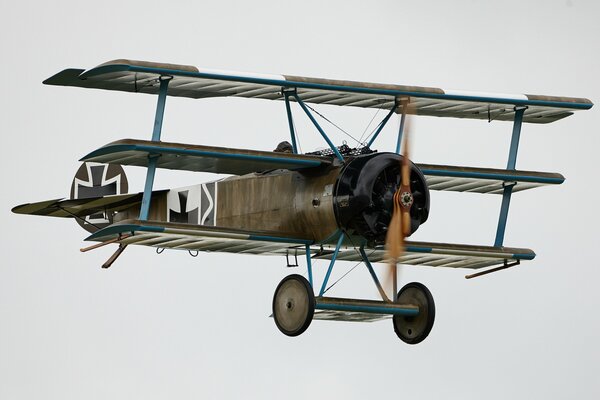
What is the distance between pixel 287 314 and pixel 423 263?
3954 mm

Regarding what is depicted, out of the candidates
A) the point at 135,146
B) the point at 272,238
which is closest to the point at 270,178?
the point at 272,238

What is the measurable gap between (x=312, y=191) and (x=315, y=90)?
5.78 feet

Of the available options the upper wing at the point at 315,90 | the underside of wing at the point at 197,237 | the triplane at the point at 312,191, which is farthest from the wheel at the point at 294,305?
the upper wing at the point at 315,90

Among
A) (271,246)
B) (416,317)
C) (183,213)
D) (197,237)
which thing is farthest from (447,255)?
(197,237)

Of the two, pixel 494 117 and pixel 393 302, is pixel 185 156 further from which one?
pixel 494 117

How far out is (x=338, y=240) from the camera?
2386 cm

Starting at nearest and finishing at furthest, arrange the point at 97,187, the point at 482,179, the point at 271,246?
the point at 271,246 < the point at 482,179 < the point at 97,187

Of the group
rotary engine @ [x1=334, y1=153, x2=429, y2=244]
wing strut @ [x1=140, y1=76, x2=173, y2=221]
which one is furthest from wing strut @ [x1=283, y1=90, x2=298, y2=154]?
wing strut @ [x1=140, y1=76, x2=173, y2=221]

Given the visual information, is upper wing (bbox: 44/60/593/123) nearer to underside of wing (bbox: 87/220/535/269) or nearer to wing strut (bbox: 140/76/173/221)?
wing strut (bbox: 140/76/173/221)

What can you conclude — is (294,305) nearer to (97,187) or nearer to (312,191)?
(312,191)

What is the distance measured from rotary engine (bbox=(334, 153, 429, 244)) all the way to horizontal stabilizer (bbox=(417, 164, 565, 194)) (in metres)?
1.72

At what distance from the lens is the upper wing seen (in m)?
23.6

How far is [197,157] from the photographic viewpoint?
2355cm

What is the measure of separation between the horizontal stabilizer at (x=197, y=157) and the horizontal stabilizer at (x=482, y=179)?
2474 mm
